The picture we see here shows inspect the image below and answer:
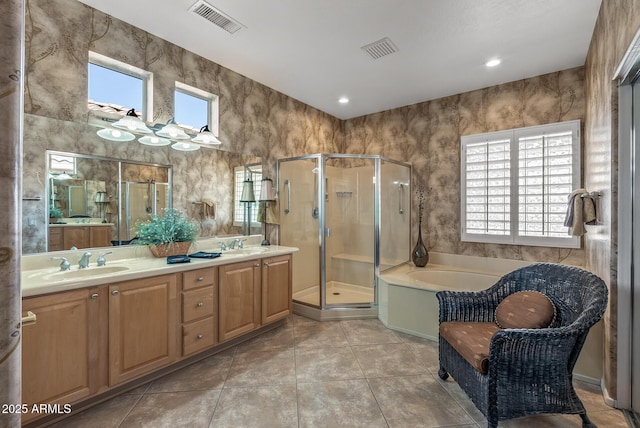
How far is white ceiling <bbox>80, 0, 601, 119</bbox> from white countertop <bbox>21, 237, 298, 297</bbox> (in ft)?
6.22

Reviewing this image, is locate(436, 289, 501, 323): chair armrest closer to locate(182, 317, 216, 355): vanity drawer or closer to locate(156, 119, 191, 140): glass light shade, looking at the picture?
locate(182, 317, 216, 355): vanity drawer

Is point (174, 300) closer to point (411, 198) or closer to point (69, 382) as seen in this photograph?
point (69, 382)

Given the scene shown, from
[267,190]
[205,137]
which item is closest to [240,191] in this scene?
[267,190]

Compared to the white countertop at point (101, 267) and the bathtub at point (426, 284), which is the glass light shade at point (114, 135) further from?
the bathtub at point (426, 284)

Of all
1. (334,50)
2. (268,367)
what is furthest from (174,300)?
(334,50)

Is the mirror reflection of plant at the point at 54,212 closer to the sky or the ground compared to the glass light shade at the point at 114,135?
closer to the ground

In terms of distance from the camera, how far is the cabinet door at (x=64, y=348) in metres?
1.54

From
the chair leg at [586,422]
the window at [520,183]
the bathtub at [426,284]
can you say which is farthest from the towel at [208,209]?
the chair leg at [586,422]

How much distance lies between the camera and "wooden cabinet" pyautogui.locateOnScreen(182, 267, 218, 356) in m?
2.24

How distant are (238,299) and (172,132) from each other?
1.63m

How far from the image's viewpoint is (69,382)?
1678mm

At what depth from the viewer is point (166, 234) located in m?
2.56

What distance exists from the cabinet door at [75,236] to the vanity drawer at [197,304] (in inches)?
34.5

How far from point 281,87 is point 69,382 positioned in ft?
10.9
